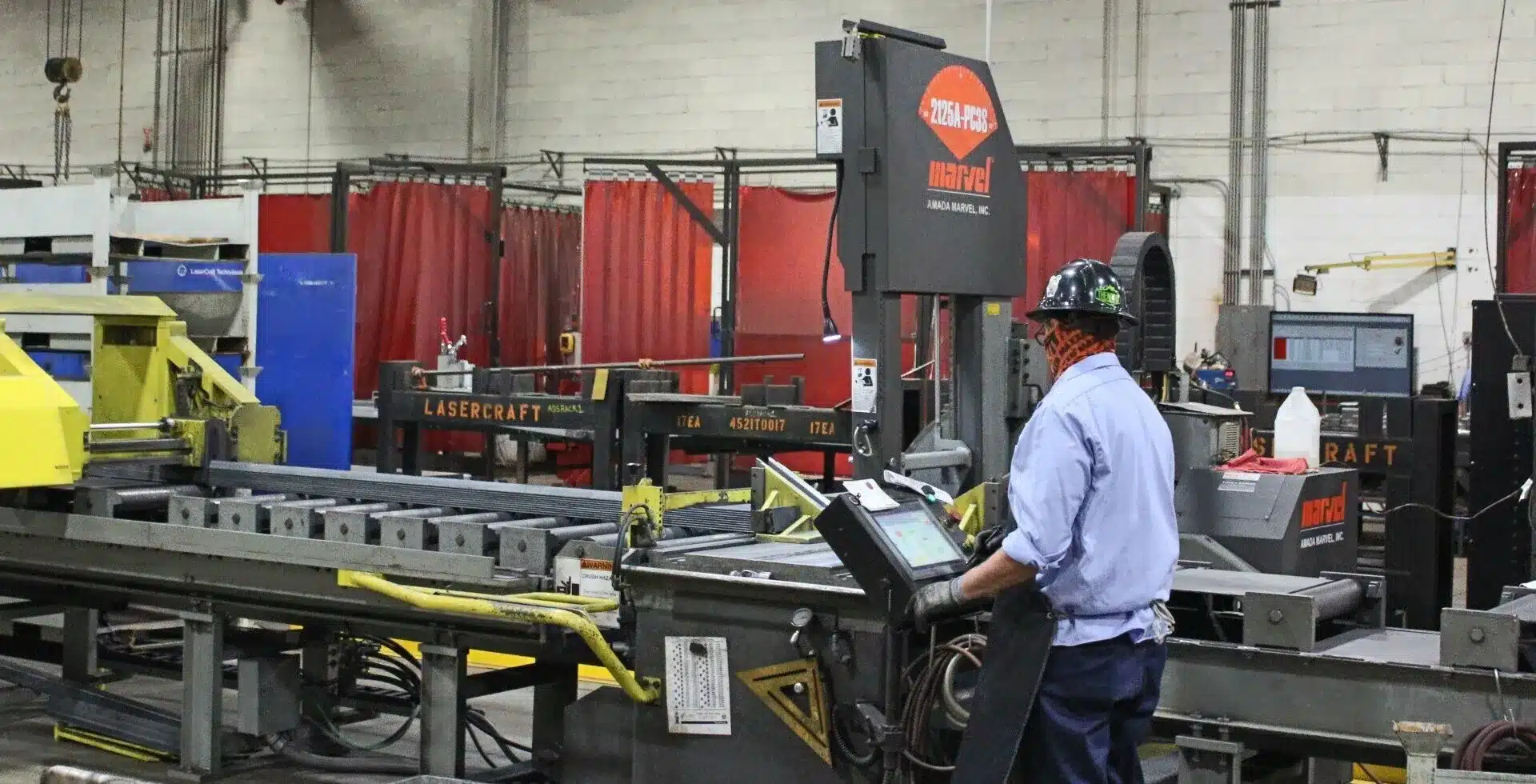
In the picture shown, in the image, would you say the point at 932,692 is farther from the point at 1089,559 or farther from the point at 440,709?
the point at 440,709

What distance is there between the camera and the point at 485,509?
5.00 meters

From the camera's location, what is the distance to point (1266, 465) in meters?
4.86

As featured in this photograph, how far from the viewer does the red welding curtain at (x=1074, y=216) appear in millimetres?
10883

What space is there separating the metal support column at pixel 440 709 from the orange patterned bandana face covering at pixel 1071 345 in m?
1.94

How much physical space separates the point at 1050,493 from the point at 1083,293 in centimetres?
43

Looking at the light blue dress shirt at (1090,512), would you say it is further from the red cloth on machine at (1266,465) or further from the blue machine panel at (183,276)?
the blue machine panel at (183,276)

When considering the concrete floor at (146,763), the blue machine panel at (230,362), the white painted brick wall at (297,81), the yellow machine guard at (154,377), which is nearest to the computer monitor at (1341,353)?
the concrete floor at (146,763)

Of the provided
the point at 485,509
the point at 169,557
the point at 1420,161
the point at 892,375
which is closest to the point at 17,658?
the point at 169,557

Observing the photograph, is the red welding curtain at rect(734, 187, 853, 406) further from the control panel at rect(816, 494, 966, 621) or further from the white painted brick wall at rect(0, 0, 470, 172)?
the control panel at rect(816, 494, 966, 621)

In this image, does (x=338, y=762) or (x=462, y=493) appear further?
(x=338, y=762)

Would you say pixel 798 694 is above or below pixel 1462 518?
below

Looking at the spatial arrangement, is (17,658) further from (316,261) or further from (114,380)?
(316,261)

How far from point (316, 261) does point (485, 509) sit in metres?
4.79

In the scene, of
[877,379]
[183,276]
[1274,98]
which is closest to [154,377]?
[183,276]
